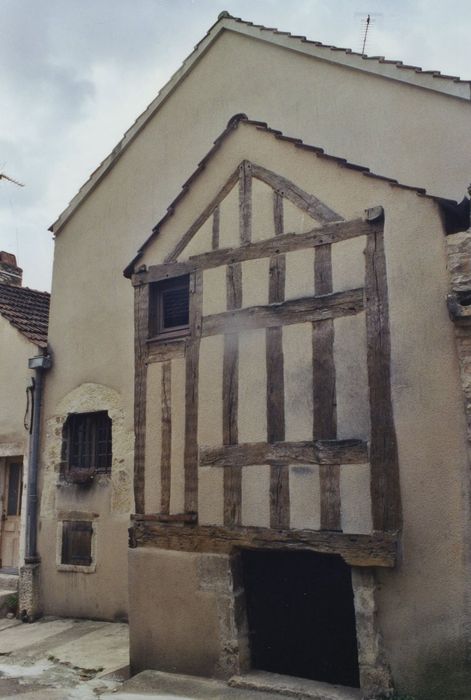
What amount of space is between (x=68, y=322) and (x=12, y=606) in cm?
378

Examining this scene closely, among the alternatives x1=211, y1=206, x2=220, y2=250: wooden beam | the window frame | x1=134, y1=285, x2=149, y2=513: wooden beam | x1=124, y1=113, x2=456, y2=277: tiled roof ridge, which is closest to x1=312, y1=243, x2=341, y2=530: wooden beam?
x1=124, y1=113, x2=456, y2=277: tiled roof ridge

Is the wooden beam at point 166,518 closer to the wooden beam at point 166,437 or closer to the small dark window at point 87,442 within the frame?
the wooden beam at point 166,437

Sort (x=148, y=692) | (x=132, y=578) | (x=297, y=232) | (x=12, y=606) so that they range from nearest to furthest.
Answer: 1. (x=148, y=692)
2. (x=297, y=232)
3. (x=132, y=578)
4. (x=12, y=606)

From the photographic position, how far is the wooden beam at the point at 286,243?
4.81 m

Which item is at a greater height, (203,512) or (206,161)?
(206,161)

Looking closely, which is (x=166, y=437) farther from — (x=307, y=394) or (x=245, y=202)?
(x=245, y=202)

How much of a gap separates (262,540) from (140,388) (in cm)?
182

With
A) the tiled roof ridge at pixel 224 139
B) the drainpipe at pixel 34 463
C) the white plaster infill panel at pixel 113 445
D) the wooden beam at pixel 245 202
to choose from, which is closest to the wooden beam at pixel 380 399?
the tiled roof ridge at pixel 224 139

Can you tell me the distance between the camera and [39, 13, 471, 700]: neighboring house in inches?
168

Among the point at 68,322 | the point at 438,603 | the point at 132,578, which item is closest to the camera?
the point at 438,603

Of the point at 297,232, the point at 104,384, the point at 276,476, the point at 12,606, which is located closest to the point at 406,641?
the point at 276,476

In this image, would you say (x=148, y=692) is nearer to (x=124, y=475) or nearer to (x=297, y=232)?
(x=124, y=475)

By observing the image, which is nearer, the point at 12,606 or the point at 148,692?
the point at 148,692

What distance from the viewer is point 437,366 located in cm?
433
